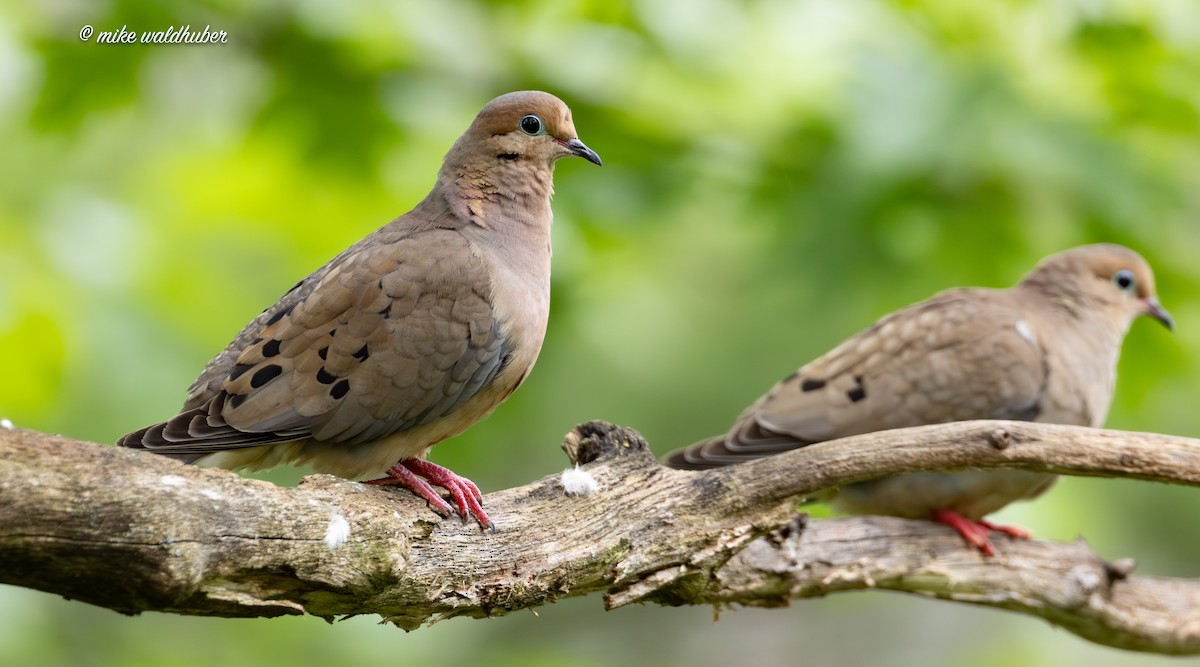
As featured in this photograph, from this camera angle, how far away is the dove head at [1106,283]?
4605mm

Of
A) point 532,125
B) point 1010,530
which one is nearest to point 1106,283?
point 1010,530

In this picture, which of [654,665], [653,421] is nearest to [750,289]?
[653,421]

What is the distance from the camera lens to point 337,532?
2.51 m

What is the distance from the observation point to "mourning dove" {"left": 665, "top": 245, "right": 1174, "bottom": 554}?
13.0ft

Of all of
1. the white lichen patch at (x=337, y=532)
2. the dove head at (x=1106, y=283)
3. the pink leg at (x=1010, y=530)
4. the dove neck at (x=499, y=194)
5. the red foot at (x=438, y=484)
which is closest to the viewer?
the white lichen patch at (x=337, y=532)

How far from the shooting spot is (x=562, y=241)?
496 centimetres

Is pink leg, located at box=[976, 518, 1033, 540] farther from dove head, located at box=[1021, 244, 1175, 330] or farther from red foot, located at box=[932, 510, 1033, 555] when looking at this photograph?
dove head, located at box=[1021, 244, 1175, 330]

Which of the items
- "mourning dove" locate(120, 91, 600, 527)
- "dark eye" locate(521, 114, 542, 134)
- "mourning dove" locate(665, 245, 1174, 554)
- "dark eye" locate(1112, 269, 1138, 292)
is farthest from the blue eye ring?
"dark eye" locate(1112, 269, 1138, 292)

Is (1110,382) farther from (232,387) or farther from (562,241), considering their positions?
(232,387)

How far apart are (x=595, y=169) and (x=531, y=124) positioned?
59.5 inches

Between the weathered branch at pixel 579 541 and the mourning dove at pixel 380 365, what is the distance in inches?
8.9

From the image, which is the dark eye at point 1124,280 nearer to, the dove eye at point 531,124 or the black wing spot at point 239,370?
the dove eye at point 531,124

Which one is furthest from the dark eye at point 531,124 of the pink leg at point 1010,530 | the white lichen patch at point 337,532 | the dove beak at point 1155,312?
the dove beak at point 1155,312

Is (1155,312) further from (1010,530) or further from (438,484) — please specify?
(438,484)
